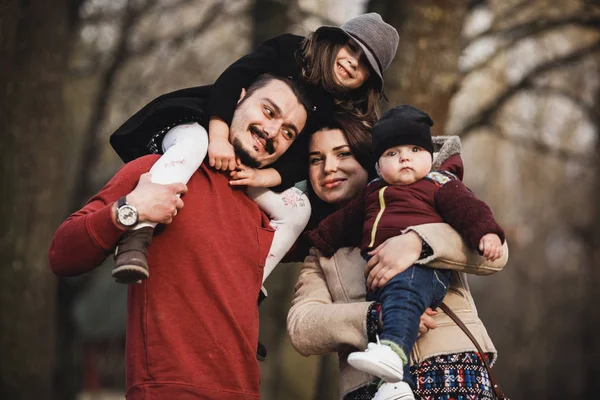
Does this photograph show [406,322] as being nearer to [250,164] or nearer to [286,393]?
[250,164]

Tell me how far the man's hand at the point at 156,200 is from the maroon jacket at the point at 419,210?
32.2 inches

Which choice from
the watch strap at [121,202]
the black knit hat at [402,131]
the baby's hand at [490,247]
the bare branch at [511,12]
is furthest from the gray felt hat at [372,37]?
the bare branch at [511,12]

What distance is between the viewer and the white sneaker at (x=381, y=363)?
3121 millimetres

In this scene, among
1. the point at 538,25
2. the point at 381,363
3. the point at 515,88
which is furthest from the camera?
the point at 515,88

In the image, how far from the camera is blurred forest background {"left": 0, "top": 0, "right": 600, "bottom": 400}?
762 cm

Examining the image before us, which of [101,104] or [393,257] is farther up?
[101,104]

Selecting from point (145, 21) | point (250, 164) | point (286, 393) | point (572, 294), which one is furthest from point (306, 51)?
point (572, 294)

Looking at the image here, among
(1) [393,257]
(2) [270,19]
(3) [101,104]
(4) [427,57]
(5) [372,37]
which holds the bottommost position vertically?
(1) [393,257]

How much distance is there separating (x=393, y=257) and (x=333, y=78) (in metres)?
1.06

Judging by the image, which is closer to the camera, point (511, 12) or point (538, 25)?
point (538, 25)

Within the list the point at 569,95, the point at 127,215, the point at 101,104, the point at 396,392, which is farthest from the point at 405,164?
the point at 101,104

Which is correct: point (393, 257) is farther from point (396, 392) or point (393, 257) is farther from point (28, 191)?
point (28, 191)

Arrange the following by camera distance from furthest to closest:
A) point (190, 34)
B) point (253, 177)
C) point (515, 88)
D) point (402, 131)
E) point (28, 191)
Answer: point (190, 34) < point (515, 88) < point (28, 191) < point (253, 177) < point (402, 131)

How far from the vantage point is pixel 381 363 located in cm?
312
